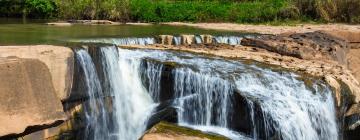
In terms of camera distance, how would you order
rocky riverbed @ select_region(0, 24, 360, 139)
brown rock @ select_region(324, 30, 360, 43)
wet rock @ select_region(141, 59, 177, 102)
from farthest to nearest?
1. brown rock @ select_region(324, 30, 360, 43)
2. wet rock @ select_region(141, 59, 177, 102)
3. rocky riverbed @ select_region(0, 24, 360, 139)

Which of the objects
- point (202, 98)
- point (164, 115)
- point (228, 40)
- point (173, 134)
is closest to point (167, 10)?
point (228, 40)

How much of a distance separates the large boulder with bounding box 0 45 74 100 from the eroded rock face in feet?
18.8

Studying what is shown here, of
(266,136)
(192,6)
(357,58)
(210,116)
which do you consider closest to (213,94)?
(210,116)

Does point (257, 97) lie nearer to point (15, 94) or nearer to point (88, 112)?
point (88, 112)

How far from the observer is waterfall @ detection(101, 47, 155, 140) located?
9.11 m

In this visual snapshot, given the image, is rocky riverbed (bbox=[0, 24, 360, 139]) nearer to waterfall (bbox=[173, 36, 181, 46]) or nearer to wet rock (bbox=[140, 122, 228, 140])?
wet rock (bbox=[140, 122, 228, 140])

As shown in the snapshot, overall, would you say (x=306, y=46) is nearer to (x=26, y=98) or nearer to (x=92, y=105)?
(x=92, y=105)

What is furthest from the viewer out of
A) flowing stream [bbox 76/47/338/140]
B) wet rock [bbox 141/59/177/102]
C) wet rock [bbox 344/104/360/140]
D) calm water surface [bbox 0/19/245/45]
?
calm water surface [bbox 0/19/245/45]

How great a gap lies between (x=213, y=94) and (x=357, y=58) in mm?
6777

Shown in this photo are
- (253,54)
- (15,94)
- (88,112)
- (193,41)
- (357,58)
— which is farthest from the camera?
(357,58)

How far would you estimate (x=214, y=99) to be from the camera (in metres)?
9.32

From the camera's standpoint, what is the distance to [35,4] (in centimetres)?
2288

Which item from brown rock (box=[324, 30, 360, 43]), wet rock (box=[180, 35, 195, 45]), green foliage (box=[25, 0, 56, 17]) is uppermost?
green foliage (box=[25, 0, 56, 17])

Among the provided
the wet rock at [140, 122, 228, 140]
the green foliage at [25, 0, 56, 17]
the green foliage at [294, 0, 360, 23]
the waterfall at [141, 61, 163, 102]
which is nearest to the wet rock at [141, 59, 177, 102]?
the waterfall at [141, 61, 163, 102]
